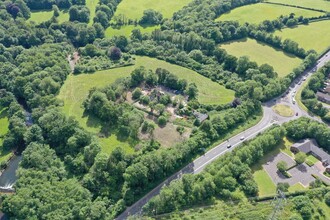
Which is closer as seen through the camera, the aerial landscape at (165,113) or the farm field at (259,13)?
the aerial landscape at (165,113)

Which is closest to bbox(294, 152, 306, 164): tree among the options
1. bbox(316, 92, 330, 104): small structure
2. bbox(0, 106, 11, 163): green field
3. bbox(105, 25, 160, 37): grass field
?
bbox(316, 92, 330, 104): small structure

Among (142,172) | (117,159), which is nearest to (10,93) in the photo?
(117,159)

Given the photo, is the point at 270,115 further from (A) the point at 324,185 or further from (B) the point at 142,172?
(B) the point at 142,172

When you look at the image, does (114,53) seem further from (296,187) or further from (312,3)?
(312,3)

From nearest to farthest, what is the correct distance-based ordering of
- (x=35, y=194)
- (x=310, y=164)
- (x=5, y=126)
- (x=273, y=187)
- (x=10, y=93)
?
(x=35, y=194) < (x=273, y=187) < (x=310, y=164) < (x=5, y=126) < (x=10, y=93)

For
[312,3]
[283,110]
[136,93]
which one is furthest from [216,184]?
[312,3]

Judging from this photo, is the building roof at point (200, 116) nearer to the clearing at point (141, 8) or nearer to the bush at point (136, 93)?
the bush at point (136, 93)

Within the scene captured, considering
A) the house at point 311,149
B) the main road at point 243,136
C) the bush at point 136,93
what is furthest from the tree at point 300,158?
the bush at point 136,93
